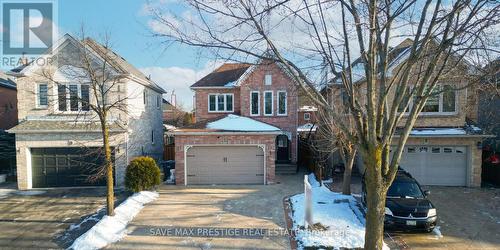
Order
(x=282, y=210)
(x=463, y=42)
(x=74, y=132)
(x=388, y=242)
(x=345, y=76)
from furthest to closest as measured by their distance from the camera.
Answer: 1. (x=74, y=132)
2. (x=282, y=210)
3. (x=388, y=242)
4. (x=345, y=76)
5. (x=463, y=42)

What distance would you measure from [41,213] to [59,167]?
184 inches

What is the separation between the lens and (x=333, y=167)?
18469 mm

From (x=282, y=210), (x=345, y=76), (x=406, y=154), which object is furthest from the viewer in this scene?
(x=406, y=154)

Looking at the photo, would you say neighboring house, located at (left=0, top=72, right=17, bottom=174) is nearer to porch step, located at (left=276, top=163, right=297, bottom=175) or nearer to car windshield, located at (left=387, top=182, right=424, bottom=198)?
porch step, located at (left=276, top=163, right=297, bottom=175)

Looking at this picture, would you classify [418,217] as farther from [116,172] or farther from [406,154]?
[116,172]

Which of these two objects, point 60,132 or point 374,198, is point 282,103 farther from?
point 374,198

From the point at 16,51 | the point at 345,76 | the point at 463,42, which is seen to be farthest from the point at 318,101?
the point at 16,51

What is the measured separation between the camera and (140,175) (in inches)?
529

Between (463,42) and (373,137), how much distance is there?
2.42 meters

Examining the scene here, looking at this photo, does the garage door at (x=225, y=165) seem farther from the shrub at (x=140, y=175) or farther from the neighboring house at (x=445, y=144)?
the neighboring house at (x=445, y=144)

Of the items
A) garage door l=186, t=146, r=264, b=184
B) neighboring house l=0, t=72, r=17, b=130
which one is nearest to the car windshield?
garage door l=186, t=146, r=264, b=184

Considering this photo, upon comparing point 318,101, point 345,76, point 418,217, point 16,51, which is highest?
point 16,51

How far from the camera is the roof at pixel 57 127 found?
14719 millimetres

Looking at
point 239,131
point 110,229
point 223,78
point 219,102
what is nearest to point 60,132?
point 110,229
